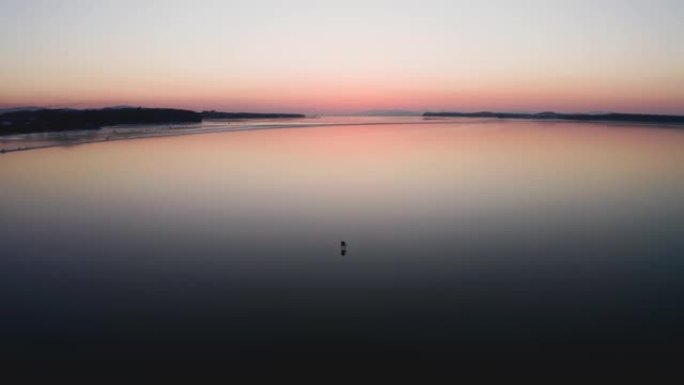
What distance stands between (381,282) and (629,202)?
1422cm

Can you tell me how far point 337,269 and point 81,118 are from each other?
87066 millimetres

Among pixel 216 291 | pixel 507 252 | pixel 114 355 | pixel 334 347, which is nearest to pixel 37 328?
pixel 114 355

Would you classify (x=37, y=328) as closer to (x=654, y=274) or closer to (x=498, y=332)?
(x=498, y=332)

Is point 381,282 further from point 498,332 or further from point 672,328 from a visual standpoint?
point 672,328

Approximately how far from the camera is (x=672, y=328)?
7.59 metres

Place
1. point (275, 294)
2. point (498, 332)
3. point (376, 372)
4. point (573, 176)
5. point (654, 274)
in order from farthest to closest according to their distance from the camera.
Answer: point (573, 176) → point (654, 274) → point (275, 294) → point (498, 332) → point (376, 372)

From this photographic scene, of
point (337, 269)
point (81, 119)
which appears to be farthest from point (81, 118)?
point (337, 269)

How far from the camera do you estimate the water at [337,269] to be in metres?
7.06

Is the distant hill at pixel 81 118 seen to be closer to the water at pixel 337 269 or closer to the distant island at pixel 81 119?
the distant island at pixel 81 119

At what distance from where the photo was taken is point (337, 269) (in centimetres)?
1006

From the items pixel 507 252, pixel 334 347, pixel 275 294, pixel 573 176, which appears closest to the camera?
pixel 334 347

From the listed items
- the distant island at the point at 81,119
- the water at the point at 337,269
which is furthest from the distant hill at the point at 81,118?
the water at the point at 337,269

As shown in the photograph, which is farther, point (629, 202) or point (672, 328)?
point (629, 202)

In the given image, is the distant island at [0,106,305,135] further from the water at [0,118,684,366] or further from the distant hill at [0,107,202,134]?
the water at [0,118,684,366]
